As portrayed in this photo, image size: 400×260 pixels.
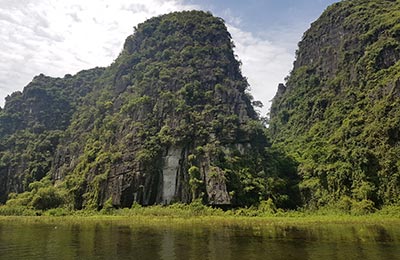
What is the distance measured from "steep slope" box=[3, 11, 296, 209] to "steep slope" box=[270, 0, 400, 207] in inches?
260

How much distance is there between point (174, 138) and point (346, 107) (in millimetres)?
26494

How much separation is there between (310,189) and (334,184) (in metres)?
3.69

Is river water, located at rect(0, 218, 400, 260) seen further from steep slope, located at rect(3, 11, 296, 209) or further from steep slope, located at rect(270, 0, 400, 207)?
steep slope, located at rect(3, 11, 296, 209)

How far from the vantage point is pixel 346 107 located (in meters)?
55.9

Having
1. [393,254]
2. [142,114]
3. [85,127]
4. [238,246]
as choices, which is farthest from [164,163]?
[393,254]

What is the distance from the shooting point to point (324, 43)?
7375 centimetres

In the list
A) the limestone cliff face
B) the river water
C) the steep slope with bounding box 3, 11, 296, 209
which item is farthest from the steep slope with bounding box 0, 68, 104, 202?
the river water

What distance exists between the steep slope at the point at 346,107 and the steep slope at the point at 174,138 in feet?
21.6

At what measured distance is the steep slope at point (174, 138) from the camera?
49.2 metres

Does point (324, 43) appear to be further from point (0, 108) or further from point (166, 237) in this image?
point (0, 108)

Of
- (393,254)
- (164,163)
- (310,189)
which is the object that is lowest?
(393,254)

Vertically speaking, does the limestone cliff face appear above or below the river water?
above

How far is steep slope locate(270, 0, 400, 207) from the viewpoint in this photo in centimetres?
4225

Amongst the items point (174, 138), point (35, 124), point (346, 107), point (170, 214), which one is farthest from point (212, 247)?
point (35, 124)
